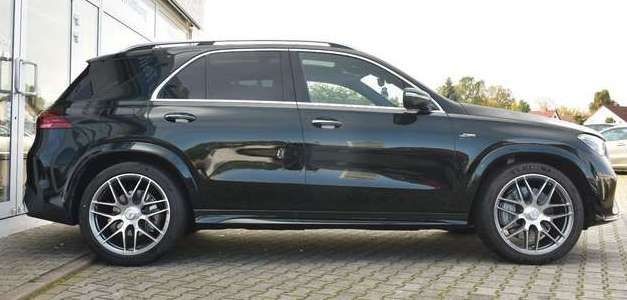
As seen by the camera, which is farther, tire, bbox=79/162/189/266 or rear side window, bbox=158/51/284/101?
rear side window, bbox=158/51/284/101

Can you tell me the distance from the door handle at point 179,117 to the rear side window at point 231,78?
0.18m

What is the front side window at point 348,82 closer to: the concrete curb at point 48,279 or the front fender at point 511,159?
the front fender at point 511,159

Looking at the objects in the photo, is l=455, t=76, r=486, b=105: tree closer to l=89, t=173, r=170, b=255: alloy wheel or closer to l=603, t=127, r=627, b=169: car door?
l=603, t=127, r=627, b=169: car door

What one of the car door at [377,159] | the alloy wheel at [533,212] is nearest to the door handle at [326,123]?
Result: the car door at [377,159]

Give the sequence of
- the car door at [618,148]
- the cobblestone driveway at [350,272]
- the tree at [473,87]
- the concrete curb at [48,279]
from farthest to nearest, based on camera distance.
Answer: the tree at [473,87] < the car door at [618,148] < the cobblestone driveway at [350,272] < the concrete curb at [48,279]

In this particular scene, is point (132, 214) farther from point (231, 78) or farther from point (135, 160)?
point (231, 78)

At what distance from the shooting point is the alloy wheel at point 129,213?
17.4ft

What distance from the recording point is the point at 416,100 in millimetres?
A: 5305

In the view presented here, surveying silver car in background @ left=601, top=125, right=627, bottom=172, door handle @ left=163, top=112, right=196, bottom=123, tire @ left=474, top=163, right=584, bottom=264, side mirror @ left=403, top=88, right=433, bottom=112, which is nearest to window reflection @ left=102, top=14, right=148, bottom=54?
door handle @ left=163, top=112, right=196, bottom=123

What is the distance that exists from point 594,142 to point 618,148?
13.7m

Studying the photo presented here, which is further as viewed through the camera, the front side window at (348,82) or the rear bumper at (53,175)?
the front side window at (348,82)

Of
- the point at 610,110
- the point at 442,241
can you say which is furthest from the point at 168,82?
the point at 610,110

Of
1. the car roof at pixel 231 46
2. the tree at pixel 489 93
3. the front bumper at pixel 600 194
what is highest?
the tree at pixel 489 93

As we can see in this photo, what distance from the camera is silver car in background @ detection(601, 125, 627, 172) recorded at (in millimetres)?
17891
